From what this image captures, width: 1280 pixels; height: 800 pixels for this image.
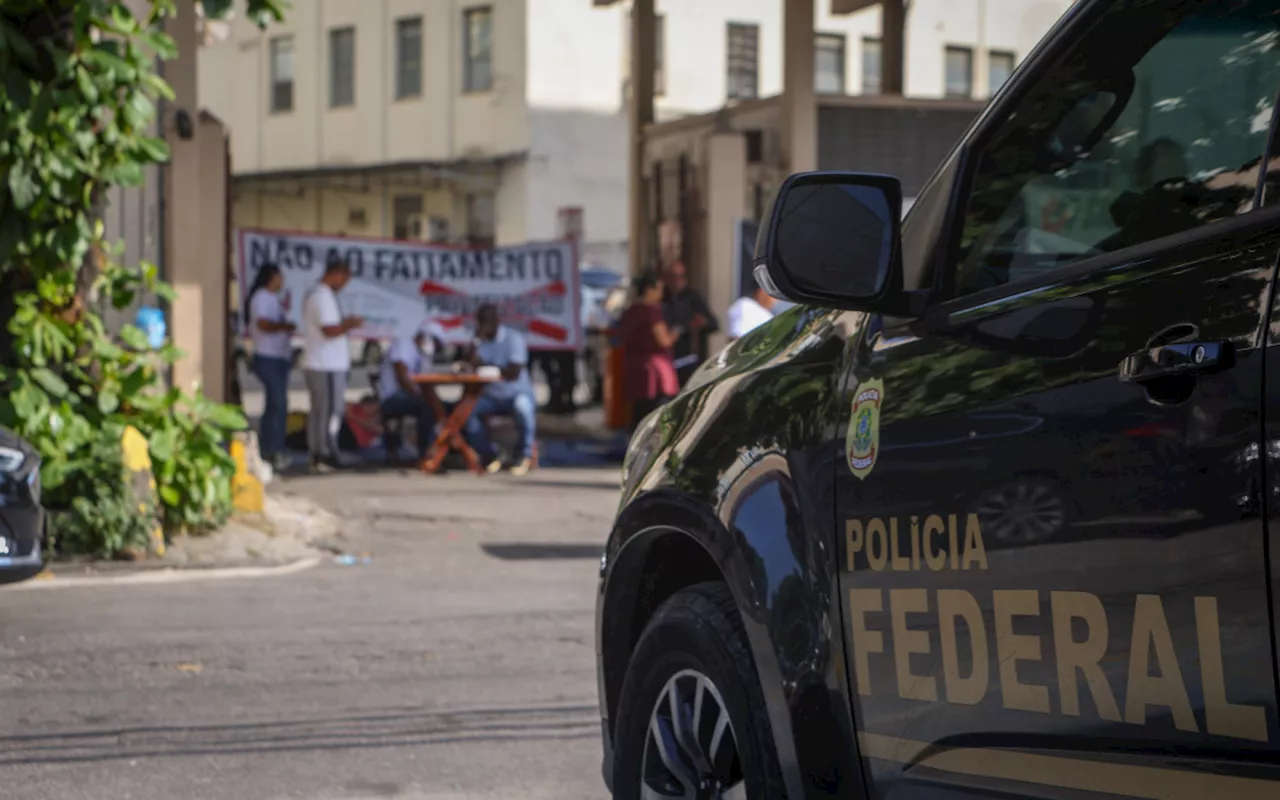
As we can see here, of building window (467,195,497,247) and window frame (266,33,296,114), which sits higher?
window frame (266,33,296,114)

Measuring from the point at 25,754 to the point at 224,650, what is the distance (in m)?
1.95

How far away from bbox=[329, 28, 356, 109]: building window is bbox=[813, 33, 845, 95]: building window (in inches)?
400

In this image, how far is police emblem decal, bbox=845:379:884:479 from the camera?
10.3 ft

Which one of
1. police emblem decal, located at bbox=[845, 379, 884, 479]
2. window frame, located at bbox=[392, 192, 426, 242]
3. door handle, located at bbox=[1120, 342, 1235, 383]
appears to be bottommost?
police emblem decal, located at bbox=[845, 379, 884, 479]

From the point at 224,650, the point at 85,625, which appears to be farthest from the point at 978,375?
the point at 85,625

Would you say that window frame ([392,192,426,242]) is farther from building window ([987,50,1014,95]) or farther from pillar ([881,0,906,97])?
pillar ([881,0,906,97])

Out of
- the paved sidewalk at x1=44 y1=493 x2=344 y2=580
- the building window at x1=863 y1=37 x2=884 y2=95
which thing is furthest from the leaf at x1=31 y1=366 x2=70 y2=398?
the building window at x1=863 y1=37 x2=884 y2=95

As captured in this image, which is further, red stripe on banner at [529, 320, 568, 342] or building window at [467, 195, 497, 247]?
building window at [467, 195, 497, 247]

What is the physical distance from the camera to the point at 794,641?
3.30 m

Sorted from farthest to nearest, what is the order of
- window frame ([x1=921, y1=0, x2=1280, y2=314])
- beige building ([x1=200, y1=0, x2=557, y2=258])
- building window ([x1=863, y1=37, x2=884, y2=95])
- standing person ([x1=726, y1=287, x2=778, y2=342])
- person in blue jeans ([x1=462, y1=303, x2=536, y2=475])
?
building window ([x1=863, y1=37, x2=884, y2=95]) → beige building ([x1=200, y1=0, x2=557, y2=258]) → person in blue jeans ([x1=462, y1=303, x2=536, y2=475]) → standing person ([x1=726, y1=287, x2=778, y2=342]) → window frame ([x1=921, y1=0, x2=1280, y2=314])

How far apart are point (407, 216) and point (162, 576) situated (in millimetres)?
33880

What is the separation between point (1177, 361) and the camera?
2439 mm

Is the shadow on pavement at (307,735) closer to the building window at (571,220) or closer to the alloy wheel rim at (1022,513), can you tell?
the alloy wheel rim at (1022,513)

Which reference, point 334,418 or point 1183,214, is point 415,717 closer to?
point 1183,214
